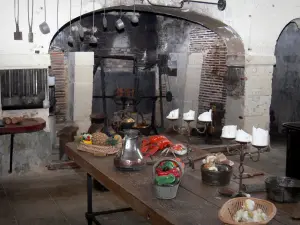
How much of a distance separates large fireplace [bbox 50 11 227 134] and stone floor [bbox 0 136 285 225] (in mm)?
2292

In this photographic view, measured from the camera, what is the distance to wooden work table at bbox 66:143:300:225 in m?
2.65

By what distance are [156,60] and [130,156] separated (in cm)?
623

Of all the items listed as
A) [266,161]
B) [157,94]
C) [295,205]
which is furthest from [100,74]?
[295,205]

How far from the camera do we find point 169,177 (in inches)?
118

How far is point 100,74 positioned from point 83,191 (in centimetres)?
395

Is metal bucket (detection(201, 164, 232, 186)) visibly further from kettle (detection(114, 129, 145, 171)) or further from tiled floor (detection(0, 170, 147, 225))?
tiled floor (detection(0, 170, 147, 225))

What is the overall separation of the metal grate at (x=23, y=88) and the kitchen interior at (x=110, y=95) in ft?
0.05

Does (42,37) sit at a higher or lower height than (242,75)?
higher

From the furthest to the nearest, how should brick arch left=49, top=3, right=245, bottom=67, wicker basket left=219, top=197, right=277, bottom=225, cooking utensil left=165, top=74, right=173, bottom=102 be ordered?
cooking utensil left=165, top=74, right=173, bottom=102 < brick arch left=49, top=3, right=245, bottom=67 < wicker basket left=219, top=197, right=277, bottom=225

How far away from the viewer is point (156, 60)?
972 centimetres

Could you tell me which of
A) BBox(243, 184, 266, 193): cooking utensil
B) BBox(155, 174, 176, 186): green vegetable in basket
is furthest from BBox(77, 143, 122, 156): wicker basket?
BBox(243, 184, 266, 193): cooking utensil

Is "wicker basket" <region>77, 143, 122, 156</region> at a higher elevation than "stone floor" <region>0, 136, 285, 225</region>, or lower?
higher

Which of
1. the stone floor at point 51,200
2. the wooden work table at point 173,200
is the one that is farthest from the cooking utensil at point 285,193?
the stone floor at point 51,200

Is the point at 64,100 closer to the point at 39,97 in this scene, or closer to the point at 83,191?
the point at 39,97
